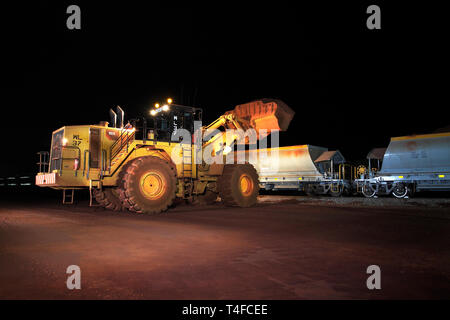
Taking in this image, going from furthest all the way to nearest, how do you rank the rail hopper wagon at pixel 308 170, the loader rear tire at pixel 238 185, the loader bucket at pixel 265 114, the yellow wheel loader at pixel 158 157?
the rail hopper wagon at pixel 308 170
the loader rear tire at pixel 238 185
the loader bucket at pixel 265 114
the yellow wheel loader at pixel 158 157

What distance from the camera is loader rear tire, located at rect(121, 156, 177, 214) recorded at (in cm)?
1115

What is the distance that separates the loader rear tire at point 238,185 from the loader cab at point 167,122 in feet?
7.52

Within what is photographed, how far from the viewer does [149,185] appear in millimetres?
11750

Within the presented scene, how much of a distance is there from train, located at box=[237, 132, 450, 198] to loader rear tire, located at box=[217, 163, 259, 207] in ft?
35.5

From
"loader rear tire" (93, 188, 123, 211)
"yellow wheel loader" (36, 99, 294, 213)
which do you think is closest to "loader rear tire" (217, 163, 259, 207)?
"yellow wheel loader" (36, 99, 294, 213)

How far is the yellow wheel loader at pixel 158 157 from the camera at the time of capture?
455 inches

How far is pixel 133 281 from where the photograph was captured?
398 cm

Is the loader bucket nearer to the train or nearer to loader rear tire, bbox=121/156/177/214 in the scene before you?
loader rear tire, bbox=121/156/177/214

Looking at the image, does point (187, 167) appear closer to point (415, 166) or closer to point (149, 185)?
point (149, 185)

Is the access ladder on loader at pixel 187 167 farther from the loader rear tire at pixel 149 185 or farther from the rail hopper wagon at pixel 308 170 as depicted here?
the rail hopper wagon at pixel 308 170

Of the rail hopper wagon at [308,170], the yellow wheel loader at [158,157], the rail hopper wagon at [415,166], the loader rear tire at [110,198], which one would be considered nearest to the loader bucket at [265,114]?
the yellow wheel loader at [158,157]
